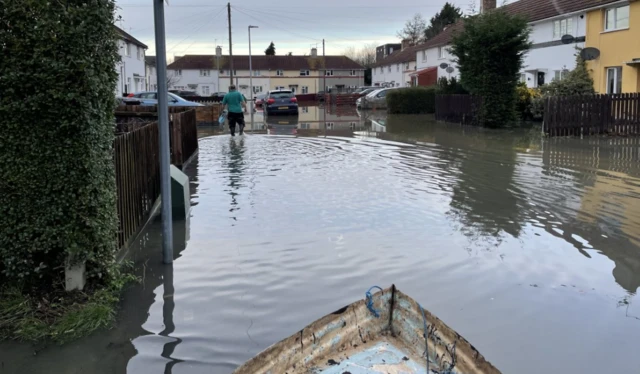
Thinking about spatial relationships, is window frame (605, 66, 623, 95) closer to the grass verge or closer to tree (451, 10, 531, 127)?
tree (451, 10, 531, 127)

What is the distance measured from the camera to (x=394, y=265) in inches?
250

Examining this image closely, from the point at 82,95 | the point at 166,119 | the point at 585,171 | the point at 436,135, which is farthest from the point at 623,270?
the point at 436,135

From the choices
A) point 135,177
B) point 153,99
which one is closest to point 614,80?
point 153,99

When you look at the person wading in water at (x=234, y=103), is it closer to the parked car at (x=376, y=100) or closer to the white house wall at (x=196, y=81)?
the parked car at (x=376, y=100)

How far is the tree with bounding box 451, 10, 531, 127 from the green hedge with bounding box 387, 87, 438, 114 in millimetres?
11642

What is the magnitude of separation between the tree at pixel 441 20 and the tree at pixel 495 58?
57.6 m

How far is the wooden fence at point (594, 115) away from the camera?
64.8ft

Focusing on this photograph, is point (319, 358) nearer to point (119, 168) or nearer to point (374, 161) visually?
point (119, 168)

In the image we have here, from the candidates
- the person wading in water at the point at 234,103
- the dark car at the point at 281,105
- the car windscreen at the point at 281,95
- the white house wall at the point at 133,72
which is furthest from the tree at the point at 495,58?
the white house wall at the point at 133,72

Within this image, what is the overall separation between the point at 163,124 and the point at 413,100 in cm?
3127

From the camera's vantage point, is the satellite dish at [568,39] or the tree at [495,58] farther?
the satellite dish at [568,39]

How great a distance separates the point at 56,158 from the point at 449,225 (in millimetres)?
5013

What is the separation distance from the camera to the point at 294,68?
93625mm

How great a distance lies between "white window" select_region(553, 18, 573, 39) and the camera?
29344 millimetres
